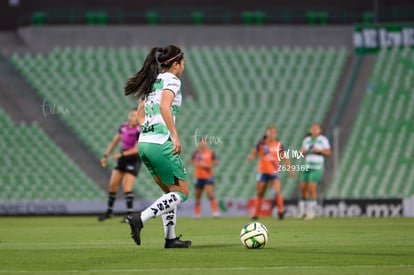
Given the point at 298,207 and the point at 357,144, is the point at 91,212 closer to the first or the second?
the point at 298,207

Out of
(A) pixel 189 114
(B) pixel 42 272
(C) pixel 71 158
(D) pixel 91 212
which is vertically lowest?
(B) pixel 42 272

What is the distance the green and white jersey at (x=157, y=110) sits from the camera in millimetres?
11414

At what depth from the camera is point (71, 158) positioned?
2986 cm

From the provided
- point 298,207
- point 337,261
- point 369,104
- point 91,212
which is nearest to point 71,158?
point 91,212

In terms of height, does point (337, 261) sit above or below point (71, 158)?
below

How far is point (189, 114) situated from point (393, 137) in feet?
22.2

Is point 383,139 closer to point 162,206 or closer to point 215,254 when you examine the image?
point 162,206

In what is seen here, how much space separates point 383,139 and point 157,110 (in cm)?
2016

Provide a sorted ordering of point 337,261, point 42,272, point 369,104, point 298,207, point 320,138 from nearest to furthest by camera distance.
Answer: point 42,272
point 337,261
point 320,138
point 298,207
point 369,104
